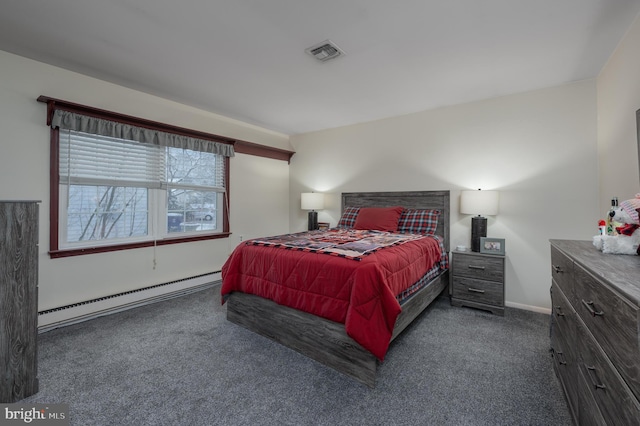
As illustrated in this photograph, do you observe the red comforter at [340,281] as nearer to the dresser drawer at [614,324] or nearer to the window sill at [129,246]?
the dresser drawer at [614,324]

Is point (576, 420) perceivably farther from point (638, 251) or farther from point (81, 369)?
point (81, 369)

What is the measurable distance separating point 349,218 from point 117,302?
292cm

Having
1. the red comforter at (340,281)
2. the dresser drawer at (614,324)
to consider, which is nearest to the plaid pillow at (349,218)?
the red comforter at (340,281)

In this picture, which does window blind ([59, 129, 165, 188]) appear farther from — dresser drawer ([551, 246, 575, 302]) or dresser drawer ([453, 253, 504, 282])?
dresser drawer ([551, 246, 575, 302])

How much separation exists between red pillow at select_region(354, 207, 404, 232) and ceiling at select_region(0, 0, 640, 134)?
139cm

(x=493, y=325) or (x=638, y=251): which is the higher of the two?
(x=638, y=251)

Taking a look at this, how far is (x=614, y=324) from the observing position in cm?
87

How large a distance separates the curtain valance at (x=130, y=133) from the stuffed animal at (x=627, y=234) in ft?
12.7

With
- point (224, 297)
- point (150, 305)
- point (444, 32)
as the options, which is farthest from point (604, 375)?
point (150, 305)

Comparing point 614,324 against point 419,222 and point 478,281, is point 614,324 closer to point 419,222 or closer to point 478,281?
point 478,281

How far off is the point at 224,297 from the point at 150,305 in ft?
3.76

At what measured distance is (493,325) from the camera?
2.58 meters

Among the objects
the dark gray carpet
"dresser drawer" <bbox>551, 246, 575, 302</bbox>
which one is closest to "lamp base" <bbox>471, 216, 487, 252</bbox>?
the dark gray carpet

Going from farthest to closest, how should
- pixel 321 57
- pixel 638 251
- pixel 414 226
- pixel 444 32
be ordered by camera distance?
pixel 414 226 < pixel 321 57 < pixel 444 32 < pixel 638 251
